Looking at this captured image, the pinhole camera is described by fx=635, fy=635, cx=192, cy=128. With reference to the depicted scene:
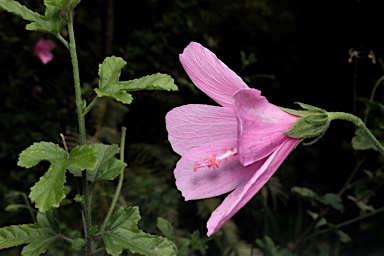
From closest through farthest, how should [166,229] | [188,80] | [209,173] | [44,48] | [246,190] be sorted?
[246,190], [209,173], [166,229], [44,48], [188,80]

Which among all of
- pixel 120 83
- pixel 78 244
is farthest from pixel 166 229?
Result: pixel 120 83

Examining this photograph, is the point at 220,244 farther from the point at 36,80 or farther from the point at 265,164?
the point at 265,164

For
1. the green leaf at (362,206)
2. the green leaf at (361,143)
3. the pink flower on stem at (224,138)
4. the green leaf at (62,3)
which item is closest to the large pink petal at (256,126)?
the pink flower on stem at (224,138)

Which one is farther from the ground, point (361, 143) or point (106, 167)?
point (106, 167)

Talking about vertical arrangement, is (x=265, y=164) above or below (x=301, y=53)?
above

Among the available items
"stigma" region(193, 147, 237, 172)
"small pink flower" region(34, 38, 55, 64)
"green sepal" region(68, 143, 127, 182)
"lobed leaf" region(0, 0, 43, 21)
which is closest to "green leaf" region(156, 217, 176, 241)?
"green sepal" region(68, 143, 127, 182)

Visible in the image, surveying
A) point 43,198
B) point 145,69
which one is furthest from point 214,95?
point 145,69

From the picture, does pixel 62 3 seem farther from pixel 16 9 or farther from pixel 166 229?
pixel 166 229

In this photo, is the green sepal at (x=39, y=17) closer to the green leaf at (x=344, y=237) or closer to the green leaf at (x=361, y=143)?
the green leaf at (x=361, y=143)
